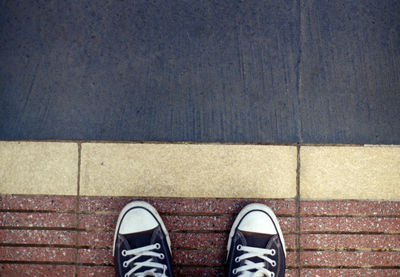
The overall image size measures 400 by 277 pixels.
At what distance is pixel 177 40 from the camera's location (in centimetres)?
158

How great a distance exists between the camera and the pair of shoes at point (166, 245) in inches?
59.2

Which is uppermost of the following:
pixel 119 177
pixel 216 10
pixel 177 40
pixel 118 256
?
pixel 216 10

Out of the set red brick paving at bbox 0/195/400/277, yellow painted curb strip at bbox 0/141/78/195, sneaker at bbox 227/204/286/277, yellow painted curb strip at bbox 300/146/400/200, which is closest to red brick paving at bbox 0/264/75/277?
red brick paving at bbox 0/195/400/277

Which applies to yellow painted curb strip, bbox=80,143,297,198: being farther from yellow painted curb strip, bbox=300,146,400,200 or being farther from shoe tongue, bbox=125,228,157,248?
shoe tongue, bbox=125,228,157,248

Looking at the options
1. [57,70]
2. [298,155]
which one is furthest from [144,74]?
[298,155]

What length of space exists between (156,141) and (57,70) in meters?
0.63

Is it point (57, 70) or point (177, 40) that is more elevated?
point (177, 40)

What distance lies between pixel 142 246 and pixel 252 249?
0.54 m

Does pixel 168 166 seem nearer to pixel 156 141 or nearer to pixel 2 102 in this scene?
pixel 156 141

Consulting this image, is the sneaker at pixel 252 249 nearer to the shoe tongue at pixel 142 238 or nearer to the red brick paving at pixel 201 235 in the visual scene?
the red brick paving at pixel 201 235

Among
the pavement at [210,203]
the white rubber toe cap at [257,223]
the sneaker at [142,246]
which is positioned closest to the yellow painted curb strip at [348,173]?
the pavement at [210,203]

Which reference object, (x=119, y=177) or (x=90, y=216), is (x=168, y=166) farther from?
(x=90, y=216)

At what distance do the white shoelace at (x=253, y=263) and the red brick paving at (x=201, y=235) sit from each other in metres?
0.09

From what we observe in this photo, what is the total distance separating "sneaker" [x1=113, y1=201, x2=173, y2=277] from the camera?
1.50 m
